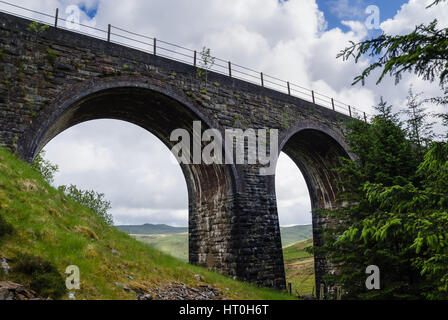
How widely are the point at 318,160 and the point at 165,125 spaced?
11.5 meters

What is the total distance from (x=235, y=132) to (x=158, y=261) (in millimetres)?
7541

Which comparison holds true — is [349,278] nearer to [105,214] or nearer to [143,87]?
[143,87]

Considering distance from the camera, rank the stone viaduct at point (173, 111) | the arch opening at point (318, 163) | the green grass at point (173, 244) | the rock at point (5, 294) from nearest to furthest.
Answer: the rock at point (5, 294) → the stone viaduct at point (173, 111) → the arch opening at point (318, 163) → the green grass at point (173, 244)

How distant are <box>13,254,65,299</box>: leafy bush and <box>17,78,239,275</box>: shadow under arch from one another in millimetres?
6242

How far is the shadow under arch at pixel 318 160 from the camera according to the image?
2005 centimetres

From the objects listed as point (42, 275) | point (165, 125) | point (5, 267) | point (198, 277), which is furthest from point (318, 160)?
point (5, 267)

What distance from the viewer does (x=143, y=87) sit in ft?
44.6

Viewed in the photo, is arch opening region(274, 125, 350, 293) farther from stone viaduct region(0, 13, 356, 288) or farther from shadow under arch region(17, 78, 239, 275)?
shadow under arch region(17, 78, 239, 275)

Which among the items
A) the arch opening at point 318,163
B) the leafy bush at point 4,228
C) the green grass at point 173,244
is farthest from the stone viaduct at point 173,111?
the green grass at point 173,244

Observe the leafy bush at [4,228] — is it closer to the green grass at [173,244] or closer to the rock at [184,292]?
the rock at [184,292]

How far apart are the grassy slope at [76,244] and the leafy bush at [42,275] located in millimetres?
250

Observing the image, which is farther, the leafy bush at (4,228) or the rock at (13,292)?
the leafy bush at (4,228)

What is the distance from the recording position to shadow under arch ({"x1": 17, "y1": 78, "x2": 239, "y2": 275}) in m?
11.9

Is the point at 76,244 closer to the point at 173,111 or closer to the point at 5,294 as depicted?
the point at 5,294
